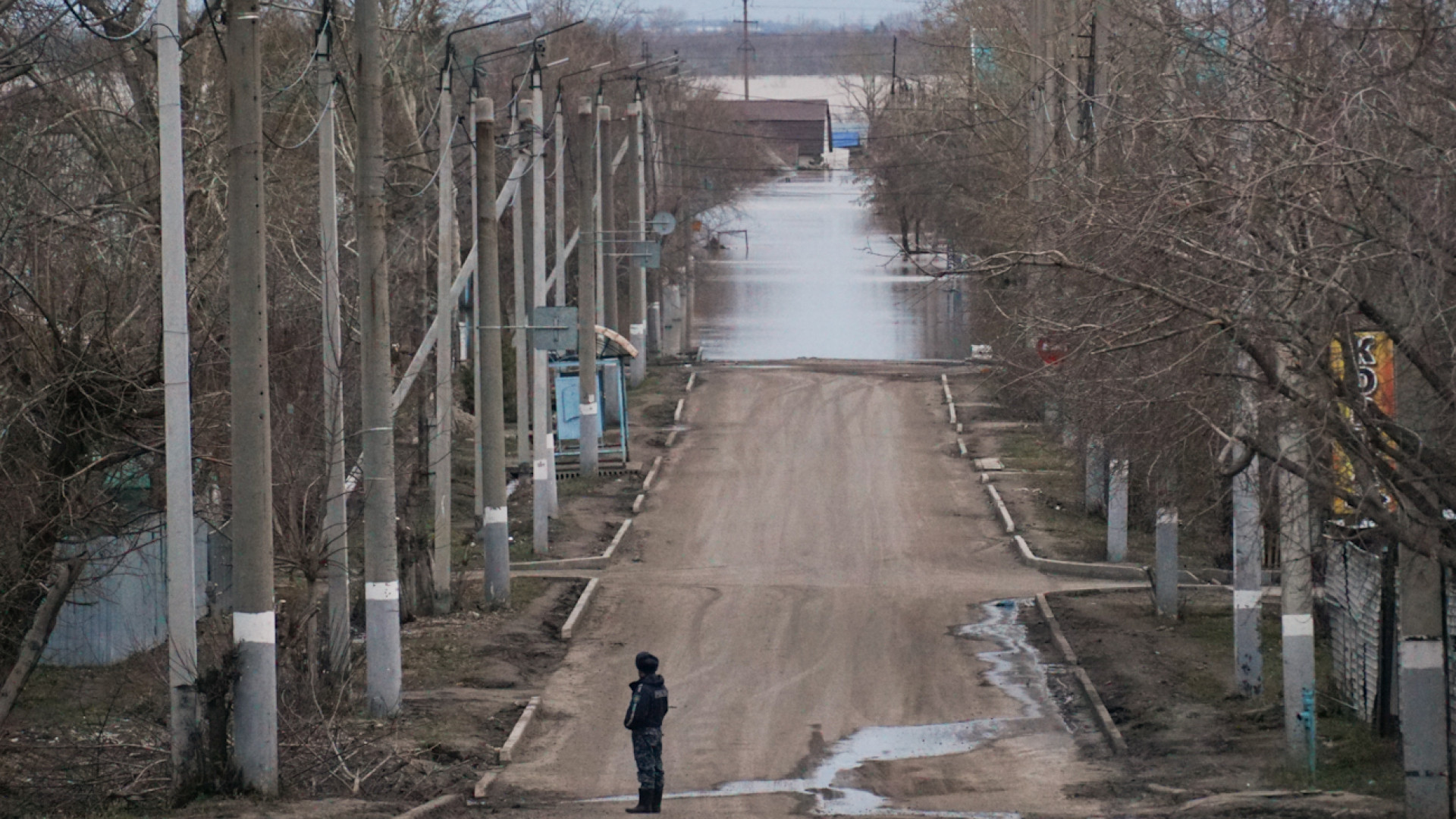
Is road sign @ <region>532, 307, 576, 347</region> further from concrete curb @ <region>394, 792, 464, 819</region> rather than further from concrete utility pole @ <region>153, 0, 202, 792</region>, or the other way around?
concrete utility pole @ <region>153, 0, 202, 792</region>

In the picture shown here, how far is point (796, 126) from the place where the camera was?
137m

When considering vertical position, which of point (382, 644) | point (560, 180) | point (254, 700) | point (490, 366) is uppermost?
point (560, 180)

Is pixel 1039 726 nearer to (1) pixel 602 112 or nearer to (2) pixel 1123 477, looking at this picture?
(2) pixel 1123 477

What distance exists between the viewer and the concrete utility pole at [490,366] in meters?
21.4

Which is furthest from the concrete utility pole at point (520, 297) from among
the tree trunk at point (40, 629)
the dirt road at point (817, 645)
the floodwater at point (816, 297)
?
the tree trunk at point (40, 629)

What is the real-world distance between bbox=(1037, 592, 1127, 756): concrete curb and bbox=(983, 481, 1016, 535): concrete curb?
4.94 metres

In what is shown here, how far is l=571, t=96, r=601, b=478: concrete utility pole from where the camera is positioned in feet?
102

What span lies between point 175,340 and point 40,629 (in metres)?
2.86

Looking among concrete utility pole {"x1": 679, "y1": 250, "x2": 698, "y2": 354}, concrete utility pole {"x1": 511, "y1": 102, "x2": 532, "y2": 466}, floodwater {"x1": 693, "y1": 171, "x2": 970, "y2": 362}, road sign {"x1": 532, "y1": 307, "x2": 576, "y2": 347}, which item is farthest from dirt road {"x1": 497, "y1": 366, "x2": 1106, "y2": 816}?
concrete utility pole {"x1": 679, "y1": 250, "x2": 698, "y2": 354}

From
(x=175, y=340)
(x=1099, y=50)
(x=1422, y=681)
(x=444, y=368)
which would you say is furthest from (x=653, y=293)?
(x=1422, y=681)

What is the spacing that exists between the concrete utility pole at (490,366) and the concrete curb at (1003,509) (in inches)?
360

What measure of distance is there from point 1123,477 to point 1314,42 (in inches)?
357

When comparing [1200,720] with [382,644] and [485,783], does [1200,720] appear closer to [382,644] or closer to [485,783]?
[485,783]

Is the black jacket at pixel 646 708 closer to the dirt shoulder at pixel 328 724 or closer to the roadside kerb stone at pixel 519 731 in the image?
the dirt shoulder at pixel 328 724
